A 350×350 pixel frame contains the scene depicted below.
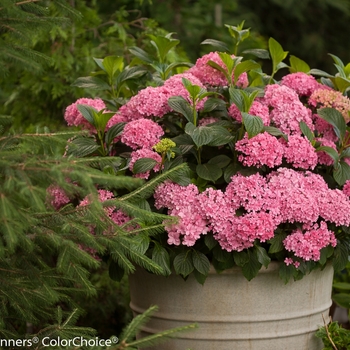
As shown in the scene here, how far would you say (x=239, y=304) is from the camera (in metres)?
2.04

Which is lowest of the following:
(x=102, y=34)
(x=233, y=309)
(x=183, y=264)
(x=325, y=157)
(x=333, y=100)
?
(x=102, y=34)

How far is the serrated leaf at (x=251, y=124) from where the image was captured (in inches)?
77.4

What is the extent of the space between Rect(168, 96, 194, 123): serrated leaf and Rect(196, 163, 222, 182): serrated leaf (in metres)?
0.17

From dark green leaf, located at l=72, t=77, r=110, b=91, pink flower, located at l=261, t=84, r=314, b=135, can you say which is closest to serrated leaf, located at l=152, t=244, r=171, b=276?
pink flower, located at l=261, t=84, r=314, b=135

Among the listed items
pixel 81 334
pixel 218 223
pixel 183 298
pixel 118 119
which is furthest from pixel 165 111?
pixel 81 334

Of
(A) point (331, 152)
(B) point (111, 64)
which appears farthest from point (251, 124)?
(B) point (111, 64)

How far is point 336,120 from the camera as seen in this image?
217 centimetres

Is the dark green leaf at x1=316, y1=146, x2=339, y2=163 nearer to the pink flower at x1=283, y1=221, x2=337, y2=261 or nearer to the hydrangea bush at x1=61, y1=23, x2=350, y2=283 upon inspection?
the hydrangea bush at x1=61, y1=23, x2=350, y2=283

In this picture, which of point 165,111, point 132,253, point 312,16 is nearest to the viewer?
point 132,253

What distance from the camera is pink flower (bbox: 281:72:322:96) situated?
233 centimetres

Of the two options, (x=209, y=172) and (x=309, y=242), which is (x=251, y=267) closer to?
(x=309, y=242)

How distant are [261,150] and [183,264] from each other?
16.2 inches

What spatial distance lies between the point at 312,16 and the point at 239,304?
23.8 feet

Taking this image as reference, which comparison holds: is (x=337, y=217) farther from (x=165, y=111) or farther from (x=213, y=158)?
(x=165, y=111)
